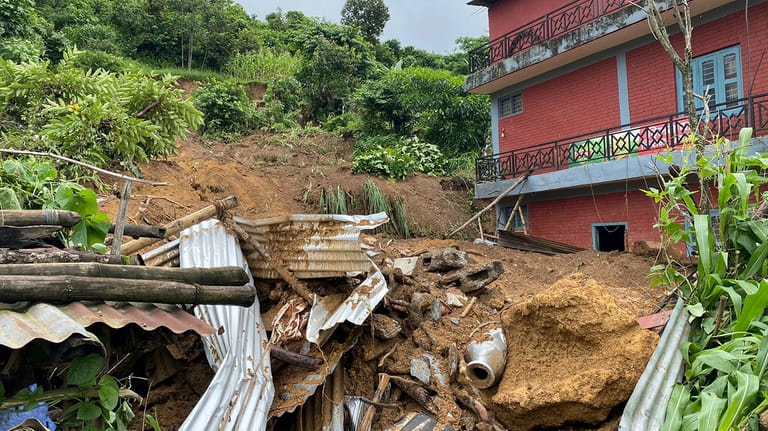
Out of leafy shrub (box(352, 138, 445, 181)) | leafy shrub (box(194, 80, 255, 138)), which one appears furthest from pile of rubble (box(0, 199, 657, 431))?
leafy shrub (box(194, 80, 255, 138))

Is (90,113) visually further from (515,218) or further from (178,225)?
(515,218)

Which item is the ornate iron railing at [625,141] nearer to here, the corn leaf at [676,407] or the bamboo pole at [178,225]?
the corn leaf at [676,407]

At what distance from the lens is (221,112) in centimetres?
1805

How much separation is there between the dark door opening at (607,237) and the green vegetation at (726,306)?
637cm

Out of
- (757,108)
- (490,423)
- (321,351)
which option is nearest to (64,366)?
(321,351)

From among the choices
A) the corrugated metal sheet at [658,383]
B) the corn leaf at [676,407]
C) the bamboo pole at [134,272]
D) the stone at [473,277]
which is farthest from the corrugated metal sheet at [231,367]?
the corn leaf at [676,407]

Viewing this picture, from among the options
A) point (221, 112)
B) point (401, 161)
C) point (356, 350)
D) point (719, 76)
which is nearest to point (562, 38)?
point (719, 76)

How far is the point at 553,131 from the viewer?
11695 millimetres

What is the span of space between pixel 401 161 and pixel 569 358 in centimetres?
1077

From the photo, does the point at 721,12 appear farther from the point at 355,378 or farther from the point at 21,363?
the point at 21,363

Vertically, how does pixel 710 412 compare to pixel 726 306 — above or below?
below

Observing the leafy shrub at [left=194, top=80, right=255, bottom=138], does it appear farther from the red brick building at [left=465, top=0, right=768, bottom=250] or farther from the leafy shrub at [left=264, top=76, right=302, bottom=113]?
the red brick building at [left=465, top=0, right=768, bottom=250]

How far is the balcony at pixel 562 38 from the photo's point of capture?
9.08m

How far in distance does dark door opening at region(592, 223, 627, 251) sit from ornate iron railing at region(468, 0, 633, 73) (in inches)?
169
